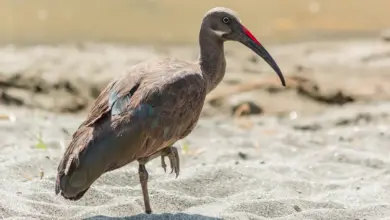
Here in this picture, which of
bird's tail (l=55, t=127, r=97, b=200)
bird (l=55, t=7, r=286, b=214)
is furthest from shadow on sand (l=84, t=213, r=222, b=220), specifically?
bird's tail (l=55, t=127, r=97, b=200)

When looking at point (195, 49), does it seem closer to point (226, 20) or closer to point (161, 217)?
point (226, 20)

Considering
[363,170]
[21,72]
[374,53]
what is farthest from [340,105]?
[21,72]

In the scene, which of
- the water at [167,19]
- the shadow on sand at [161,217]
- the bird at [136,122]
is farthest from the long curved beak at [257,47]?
the water at [167,19]

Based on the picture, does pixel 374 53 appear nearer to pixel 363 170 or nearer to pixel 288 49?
pixel 288 49

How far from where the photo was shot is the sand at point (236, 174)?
21.5 feet

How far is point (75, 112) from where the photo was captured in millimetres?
10820

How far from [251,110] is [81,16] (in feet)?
19.0

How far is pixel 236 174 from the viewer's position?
7.60m

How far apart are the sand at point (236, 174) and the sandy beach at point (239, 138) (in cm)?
1

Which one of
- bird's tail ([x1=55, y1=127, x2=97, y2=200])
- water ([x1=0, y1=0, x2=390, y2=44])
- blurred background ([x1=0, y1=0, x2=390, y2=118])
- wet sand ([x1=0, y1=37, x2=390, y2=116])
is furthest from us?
water ([x1=0, y1=0, x2=390, y2=44])

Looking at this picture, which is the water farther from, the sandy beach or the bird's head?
the bird's head

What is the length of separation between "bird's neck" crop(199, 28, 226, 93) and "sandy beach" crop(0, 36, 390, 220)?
0.88 metres

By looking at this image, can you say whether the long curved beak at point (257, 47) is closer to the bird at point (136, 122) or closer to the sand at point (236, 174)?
the bird at point (136, 122)

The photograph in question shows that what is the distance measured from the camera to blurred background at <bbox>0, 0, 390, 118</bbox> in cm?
1121
